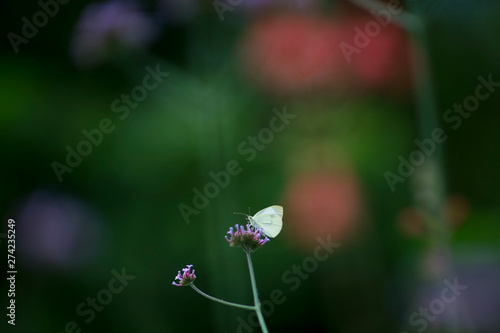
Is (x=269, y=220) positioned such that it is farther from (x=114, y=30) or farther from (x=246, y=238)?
(x=114, y=30)

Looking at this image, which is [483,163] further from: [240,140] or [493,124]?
[240,140]

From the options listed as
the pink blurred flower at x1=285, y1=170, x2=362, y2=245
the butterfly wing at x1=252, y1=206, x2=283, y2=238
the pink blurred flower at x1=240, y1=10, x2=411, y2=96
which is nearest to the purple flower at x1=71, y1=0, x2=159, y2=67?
the pink blurred flower at x1=240, y1=10, x2=411, y2=96

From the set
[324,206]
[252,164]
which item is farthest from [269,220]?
[252,164]

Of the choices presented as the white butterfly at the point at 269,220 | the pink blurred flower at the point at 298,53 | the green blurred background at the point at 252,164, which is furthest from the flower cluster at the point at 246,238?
the pink blurred flower at the point at 298,53

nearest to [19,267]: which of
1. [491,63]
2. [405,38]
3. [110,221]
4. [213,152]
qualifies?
[110,221]

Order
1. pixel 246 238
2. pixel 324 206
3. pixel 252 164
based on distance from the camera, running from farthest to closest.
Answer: pixel 252 164 → pixel 324 206 → pixel 246 238

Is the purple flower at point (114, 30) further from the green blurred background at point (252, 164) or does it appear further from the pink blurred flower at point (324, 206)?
the pink blurred flower at point (324, 206)

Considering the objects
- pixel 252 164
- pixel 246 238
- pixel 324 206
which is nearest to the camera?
pixel 246 238
